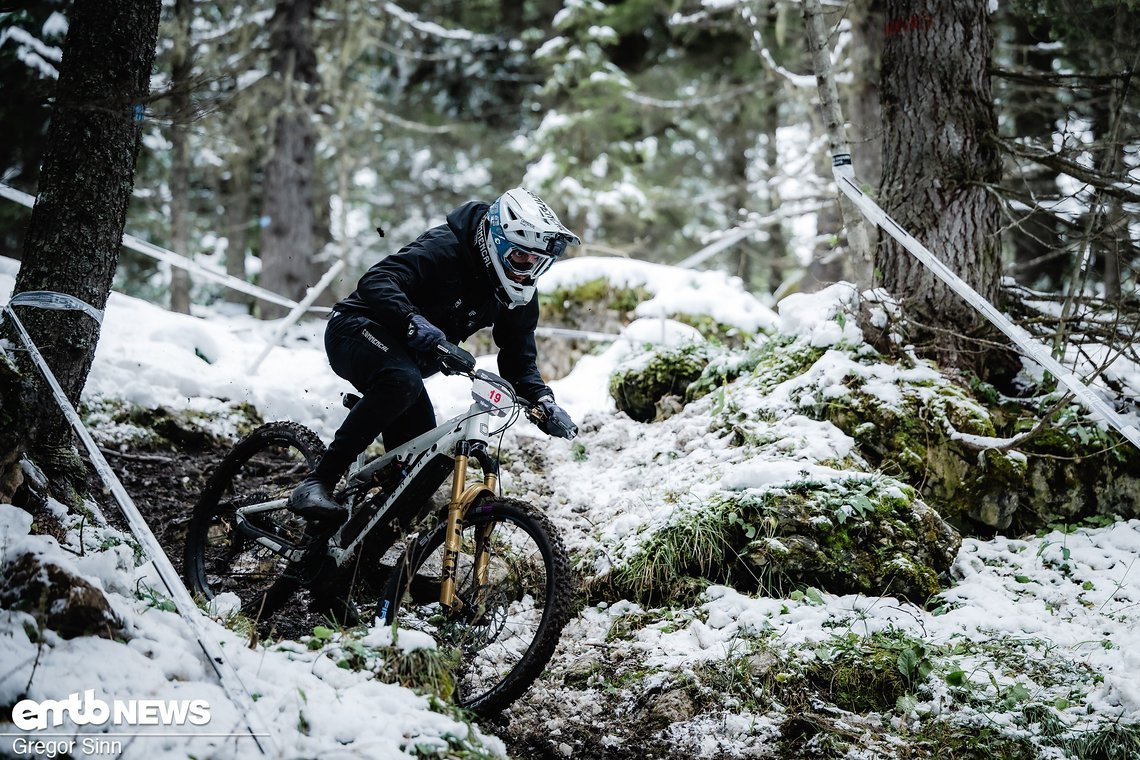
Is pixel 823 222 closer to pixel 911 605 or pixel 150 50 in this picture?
pixel 911 605

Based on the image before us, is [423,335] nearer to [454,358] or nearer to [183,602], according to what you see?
[454,358]

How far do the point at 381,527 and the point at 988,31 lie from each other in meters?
5.85

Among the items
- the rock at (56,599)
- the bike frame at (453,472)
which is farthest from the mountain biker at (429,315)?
the rock at (56,599)

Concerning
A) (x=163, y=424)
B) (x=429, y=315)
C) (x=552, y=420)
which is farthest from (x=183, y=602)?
(x=163, y=424)

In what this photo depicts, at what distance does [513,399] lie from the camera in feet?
12.6

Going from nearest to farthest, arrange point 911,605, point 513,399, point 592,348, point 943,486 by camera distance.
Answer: point 513,399 < point 911,605 < point 943,486 < point 592,348

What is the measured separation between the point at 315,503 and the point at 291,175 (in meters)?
11.5

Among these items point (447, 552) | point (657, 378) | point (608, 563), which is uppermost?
point (657, 378)

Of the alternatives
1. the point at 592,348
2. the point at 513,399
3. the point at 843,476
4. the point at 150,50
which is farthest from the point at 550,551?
the point at 592,348

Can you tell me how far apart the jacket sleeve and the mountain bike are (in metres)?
0.42

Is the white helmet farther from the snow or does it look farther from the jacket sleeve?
the snow

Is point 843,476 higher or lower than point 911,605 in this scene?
higher

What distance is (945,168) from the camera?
6.10 m

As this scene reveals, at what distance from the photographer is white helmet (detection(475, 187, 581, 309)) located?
406 cm
